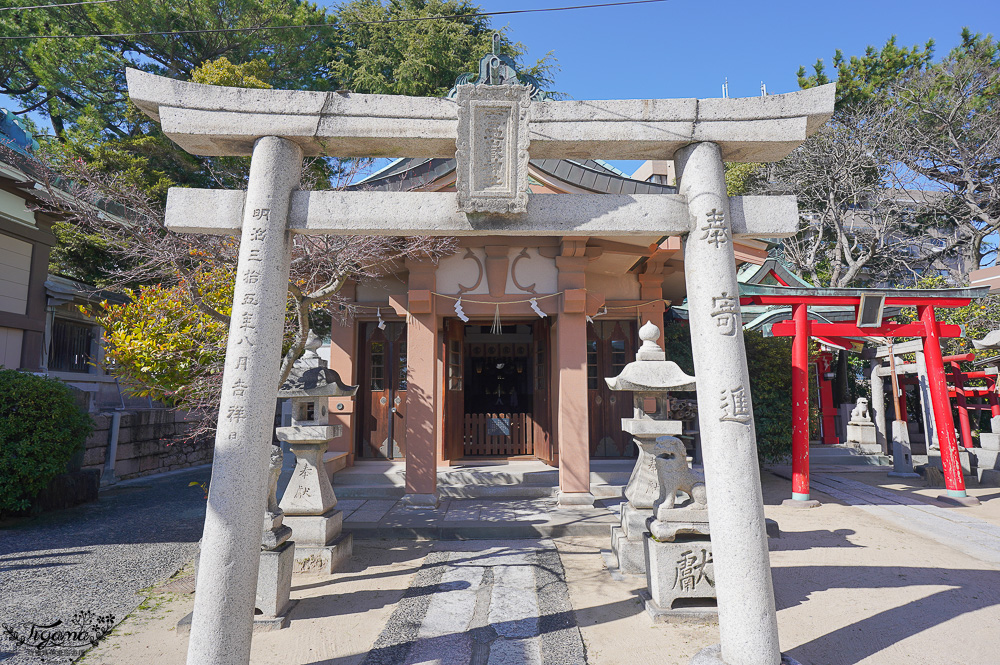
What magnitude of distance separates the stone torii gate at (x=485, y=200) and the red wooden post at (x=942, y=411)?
25.1 feet

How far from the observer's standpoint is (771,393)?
10117 mm

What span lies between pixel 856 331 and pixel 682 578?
730cm

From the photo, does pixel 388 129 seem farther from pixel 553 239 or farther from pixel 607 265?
pixel 607 265

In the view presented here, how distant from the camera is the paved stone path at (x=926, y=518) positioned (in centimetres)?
614

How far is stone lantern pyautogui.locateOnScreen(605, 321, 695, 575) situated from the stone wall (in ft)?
27.4

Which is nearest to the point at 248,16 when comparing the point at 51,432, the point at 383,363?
the point at 383,363

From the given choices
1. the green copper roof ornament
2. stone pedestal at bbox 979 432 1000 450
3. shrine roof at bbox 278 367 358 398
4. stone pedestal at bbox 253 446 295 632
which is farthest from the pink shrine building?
stone pedestal at bbox 979 432 1000 450

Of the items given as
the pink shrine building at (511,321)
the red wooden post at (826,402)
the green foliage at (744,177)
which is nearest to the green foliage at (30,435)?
the pink shrine building at (511,321)

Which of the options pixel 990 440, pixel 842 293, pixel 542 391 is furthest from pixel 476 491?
pixel 990 440

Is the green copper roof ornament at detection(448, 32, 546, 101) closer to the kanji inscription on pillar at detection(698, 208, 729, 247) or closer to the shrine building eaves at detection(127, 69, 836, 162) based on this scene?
the shrine building eaves at detection(127, 69, 836, 162)

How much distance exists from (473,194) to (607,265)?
21.1ft

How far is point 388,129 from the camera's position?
3711 mm

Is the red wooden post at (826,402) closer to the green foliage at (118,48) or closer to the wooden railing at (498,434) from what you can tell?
the wooden railing at (498,434)

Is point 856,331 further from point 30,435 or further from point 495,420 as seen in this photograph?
point 30,435
